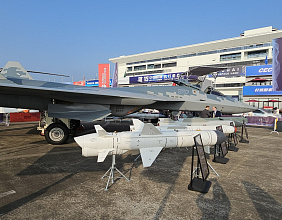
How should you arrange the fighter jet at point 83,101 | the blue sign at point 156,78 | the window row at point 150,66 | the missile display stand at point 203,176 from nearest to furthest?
the missile display stand at point 203,176
the fighter jet at point 83,101
the blue sign at point 156,78
the window row at point 150,66

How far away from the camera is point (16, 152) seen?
7676mm

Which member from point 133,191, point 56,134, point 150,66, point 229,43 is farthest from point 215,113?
point 150,66

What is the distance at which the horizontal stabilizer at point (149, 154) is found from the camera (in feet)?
15.2

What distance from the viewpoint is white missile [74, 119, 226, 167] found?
4750 millimetres

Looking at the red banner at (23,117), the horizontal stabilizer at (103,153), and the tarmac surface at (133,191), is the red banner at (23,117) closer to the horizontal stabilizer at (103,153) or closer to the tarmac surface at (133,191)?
the tarmac surface at (133,191)

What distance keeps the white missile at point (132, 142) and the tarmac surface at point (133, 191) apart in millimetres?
770

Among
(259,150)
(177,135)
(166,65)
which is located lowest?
(259,150)

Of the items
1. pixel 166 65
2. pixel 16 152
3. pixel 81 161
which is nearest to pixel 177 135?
pixel 81 161

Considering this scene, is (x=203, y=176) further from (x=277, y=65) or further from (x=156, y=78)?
(x=156, y=78)

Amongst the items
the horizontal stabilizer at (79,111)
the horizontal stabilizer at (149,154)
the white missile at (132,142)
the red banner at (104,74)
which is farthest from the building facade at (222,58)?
the horizontal stabilizer at (149,154)

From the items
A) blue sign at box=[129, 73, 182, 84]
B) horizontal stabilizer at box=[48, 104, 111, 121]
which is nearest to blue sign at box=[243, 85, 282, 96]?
blue sign at box=[129, 73, 182, 84]

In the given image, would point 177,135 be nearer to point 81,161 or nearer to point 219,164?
point 219,164

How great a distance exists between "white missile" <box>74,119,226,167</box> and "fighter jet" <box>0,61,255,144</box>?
13.8 ft

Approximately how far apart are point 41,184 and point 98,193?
62.0 inches
